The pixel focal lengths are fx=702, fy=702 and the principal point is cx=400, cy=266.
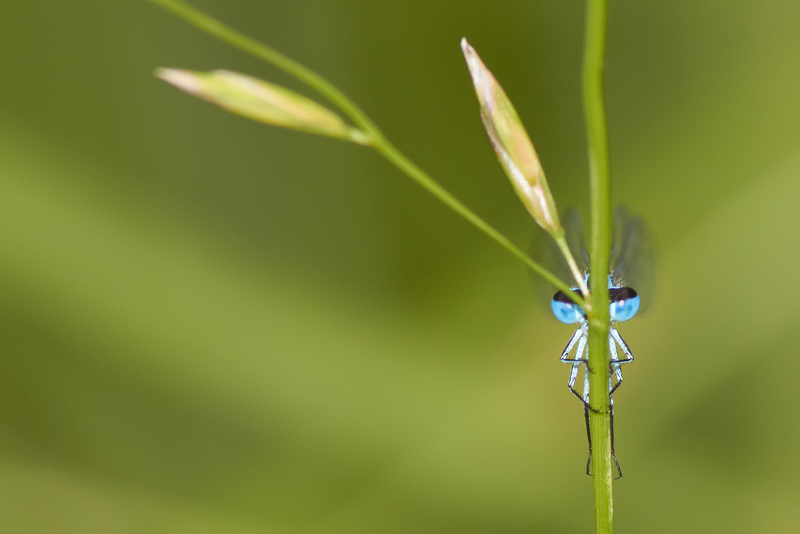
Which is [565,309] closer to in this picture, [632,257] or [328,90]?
[632,257]

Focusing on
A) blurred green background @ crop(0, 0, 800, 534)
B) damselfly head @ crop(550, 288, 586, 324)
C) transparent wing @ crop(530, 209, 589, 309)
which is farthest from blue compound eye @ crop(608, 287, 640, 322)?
blurred green background @ crop(0, 0, 800, 534)

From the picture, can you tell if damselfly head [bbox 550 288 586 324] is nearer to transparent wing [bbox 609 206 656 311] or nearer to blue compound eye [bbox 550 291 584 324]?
blue compound eye [bbox 550 291 584 324]

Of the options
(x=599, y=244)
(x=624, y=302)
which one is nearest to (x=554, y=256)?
(x=624, y=302)

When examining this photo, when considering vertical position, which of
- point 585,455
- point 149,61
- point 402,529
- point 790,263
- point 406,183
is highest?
point 149,61

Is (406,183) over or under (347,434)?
over

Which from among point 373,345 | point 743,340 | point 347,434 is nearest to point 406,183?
point 373,345

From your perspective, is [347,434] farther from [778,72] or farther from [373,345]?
[778,72]
